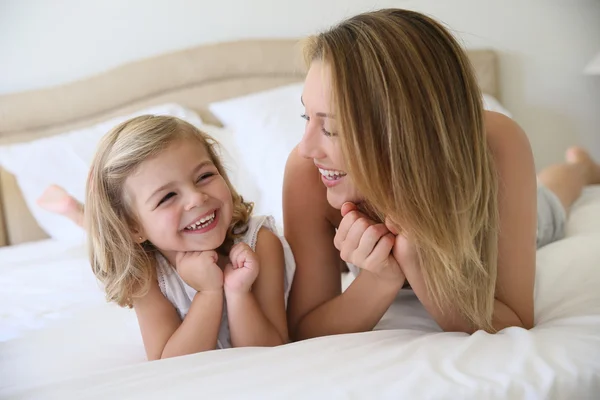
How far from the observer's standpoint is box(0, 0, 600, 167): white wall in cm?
223

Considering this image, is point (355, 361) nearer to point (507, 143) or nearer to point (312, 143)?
point (312, 143)

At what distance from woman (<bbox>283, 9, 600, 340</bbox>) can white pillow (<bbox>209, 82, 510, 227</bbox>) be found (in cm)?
73

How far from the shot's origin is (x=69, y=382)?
851mm

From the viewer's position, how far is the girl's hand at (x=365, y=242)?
934 mm

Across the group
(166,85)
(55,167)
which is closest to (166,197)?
(55,167)

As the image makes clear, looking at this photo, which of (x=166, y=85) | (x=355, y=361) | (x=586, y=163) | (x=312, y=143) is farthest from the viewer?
(x=166, y=85)

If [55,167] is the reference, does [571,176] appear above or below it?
below

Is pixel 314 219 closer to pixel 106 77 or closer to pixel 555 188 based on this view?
pixel 555 188

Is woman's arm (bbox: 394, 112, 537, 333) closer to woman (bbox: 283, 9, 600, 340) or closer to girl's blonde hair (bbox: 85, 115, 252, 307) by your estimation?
woman (bbox: 283, 9, 600, 340)

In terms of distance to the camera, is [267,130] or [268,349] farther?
[267,130]

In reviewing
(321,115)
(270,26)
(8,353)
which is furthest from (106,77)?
(321,115)

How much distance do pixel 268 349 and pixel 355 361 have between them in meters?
0.15

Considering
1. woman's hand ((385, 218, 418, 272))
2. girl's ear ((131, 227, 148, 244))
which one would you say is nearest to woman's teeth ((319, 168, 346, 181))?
woman's hand ((385, 218, 418, 272))

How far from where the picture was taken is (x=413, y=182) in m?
0.91
